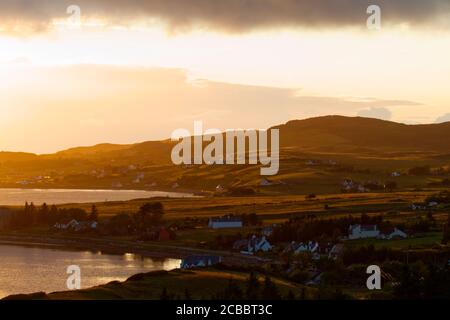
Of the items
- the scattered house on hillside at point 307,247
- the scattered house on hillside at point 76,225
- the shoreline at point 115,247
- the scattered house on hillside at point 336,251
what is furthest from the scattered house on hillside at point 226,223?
the scattered house on hillside at point 336,251

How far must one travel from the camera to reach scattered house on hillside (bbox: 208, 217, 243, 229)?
105562 mm

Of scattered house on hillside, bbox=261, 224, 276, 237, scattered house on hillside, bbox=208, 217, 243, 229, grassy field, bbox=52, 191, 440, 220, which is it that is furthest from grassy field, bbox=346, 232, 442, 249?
grassy field, bbox=52, 191, 440, 220

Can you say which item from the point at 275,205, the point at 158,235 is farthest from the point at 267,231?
the point at 275,205

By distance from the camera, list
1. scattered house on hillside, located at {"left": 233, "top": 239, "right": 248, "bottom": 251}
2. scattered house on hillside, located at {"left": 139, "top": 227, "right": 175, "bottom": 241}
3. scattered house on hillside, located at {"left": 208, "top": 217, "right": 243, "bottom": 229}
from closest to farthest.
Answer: scattered house on hillside, located at {"left": 233, "top": 239, "right": 248, "bottom": 251} < scattered house on hillside, located at {"left": 139, "top": 227, "right": 175, "bottom": 241} < scattered house on hillside, located at {"left": 208, "top": 217, "right": 243, "bottom": 229}

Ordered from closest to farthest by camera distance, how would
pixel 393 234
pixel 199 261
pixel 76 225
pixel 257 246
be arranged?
pixel 199 261 → pixel 393 234 → pixel 257 246 → pixel 76 225

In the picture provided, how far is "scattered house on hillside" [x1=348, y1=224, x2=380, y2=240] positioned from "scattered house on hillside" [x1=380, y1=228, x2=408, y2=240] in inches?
35.4

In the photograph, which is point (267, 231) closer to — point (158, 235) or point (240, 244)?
point (240, 244)

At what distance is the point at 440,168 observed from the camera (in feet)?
636

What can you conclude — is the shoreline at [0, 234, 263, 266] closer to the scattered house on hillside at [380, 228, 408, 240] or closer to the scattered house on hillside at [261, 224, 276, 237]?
the scattered house on hillside at [261, 224, 276, 237]

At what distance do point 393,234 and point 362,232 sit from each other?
12.3 feet

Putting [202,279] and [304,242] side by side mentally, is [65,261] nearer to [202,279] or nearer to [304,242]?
[304,242]

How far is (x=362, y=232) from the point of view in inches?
3452

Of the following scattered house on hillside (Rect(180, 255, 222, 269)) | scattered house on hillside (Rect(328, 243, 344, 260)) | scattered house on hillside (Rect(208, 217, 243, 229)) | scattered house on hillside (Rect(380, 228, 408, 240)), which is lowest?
scattered house on hillside (Rect(180, 255, 222, 269))
